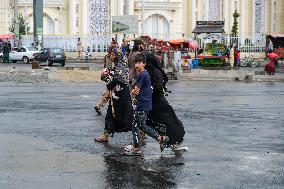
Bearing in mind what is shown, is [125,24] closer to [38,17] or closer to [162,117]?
[38,17]

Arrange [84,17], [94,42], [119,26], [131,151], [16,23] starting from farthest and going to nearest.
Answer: [84,17] < [94,42] < [119,26] < [16,23] < [131,151]

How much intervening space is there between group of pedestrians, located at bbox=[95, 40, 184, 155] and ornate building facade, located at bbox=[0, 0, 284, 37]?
201ft

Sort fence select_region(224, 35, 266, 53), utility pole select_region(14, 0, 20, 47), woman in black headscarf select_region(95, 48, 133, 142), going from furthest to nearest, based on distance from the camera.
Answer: fence select_region(224, 35, 266, 53) < utility pole select_region(14, 0, 20, 47) < woman in black headscarf select_region(95, 48, 133, 142)

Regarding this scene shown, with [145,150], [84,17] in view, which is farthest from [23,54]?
[145,150]

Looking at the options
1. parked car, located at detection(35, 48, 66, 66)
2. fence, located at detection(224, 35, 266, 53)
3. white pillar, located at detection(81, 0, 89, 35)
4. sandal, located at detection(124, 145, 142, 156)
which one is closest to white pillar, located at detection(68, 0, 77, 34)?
white pillar, located at detection(81, 0, 89, 35)

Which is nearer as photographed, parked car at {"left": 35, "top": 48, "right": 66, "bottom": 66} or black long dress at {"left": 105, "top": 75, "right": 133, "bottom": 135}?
black long dress at {"left": 105, "top": 75, "right": 133, "bottom": 135}

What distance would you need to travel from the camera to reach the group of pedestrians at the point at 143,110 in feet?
44.0

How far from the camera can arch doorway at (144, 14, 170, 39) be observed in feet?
262

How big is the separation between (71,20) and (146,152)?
64.1 metres

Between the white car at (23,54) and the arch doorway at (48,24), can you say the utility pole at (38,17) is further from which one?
the arch doorway at (48,24)

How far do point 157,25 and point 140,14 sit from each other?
2.42 meters

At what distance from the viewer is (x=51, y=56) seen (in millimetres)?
56781

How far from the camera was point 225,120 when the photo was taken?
1889cm

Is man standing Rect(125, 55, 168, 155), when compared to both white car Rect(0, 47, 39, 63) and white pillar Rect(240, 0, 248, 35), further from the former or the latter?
white pillar Rect(240, 0, 248, 35)
